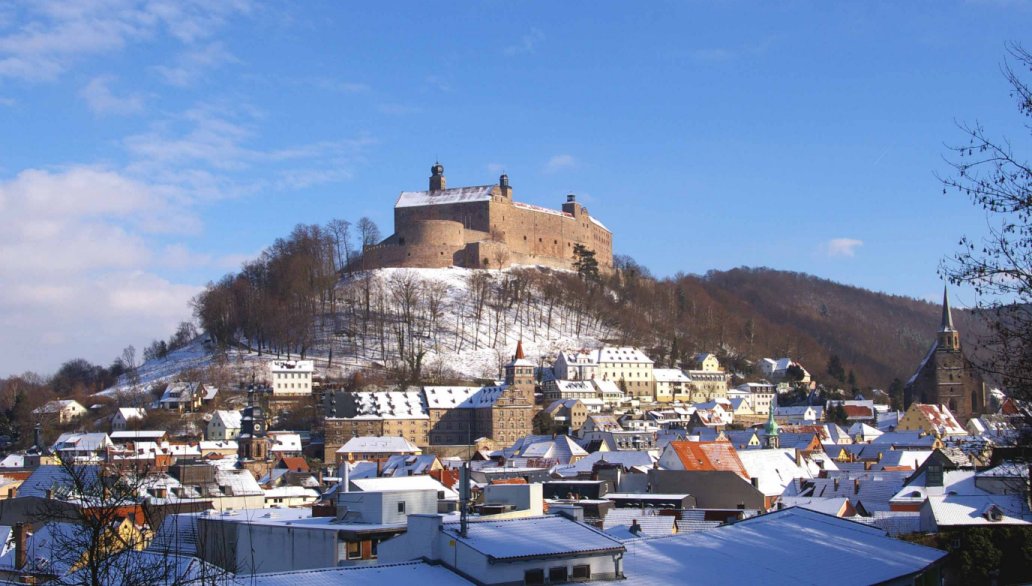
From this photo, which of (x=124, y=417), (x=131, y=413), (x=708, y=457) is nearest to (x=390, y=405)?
(x=131, y=413)

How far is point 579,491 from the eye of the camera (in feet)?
127

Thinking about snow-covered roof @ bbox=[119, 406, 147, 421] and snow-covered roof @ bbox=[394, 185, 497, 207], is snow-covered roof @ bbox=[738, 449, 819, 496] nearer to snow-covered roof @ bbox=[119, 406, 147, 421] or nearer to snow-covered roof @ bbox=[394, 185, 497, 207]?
snow-covered roof @ bbox=[119, 406, 147, 421]

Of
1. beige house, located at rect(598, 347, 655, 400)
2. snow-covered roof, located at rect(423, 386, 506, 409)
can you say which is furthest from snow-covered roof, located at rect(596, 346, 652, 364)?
snow-covered roof, located at rect(423, 386, 506, 409)

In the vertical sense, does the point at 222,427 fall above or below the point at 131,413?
below

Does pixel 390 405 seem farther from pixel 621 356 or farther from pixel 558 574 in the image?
pixel 558 574

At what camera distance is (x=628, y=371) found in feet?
324

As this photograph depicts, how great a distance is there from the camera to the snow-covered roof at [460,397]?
274 ft

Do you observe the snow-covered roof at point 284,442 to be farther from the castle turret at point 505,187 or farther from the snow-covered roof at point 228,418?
the castle turret at point 505,187

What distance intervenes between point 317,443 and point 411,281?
29941mm

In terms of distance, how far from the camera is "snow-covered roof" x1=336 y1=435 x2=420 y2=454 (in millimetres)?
69875

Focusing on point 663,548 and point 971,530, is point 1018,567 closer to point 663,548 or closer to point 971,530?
point 971,530

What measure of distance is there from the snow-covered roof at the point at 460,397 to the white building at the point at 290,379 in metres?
10.1

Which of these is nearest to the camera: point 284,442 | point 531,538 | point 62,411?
point 531,538

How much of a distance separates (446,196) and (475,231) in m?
5.65
